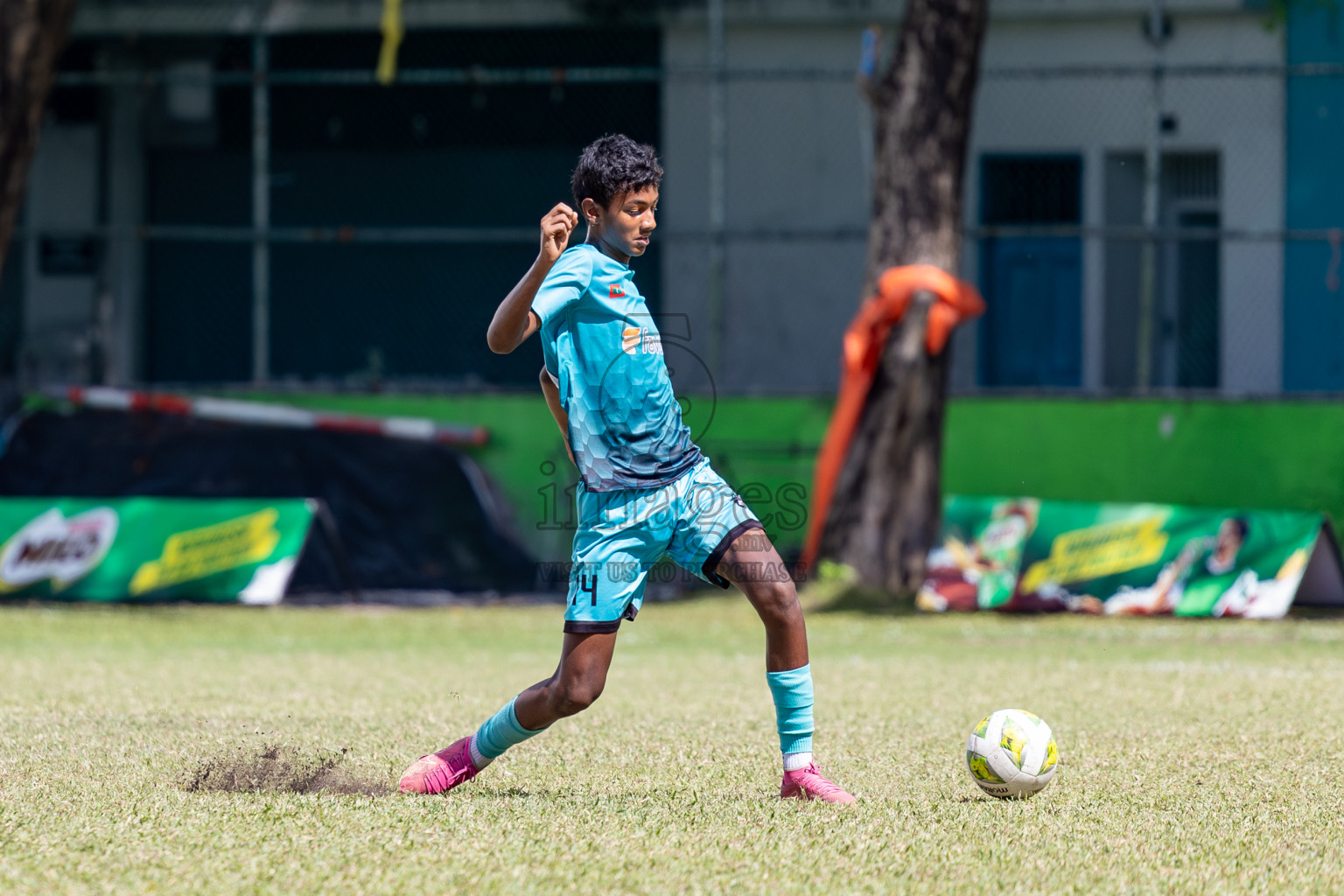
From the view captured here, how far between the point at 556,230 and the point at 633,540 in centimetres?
89

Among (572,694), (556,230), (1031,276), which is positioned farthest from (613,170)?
(1031,276)

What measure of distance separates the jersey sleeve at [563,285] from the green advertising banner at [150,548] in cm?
834

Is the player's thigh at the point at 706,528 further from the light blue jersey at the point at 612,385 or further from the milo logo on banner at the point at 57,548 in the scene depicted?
the milo logo on banner at the point at 57,548

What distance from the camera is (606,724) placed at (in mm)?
6539

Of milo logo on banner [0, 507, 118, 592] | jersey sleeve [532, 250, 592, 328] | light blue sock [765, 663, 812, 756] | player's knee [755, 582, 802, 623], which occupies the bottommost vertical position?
milo logo on banner [0, 507, 118, 592]

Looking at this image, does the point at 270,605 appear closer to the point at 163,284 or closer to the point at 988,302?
the point at 163,284

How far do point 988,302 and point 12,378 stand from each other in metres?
9.32

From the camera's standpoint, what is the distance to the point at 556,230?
4.54 m

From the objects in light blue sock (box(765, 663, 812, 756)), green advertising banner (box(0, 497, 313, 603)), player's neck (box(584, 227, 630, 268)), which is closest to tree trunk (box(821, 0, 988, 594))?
green advertising banner (box(0, 497, 313, 603))

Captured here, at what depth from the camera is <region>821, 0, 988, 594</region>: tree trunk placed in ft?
41.1

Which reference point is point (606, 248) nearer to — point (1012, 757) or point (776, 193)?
point (1012, 757)

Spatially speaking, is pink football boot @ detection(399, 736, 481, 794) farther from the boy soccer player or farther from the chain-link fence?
the chain-link fence

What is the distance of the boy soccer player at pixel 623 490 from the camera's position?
4.66m

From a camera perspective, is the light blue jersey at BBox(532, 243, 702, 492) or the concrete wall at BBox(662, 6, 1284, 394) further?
the concrete wall at BBox(662, 6, 1284, 394)
